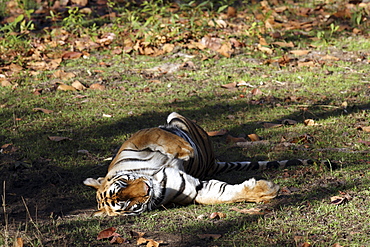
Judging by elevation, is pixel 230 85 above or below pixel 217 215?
below

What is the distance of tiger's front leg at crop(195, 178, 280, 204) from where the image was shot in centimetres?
386

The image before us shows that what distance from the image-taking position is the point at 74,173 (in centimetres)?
506

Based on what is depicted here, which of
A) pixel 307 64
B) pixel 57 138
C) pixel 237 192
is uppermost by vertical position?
pixel 237 192

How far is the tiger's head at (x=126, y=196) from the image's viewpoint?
3811 millimetres

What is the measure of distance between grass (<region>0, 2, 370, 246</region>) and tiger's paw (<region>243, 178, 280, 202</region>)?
81mm

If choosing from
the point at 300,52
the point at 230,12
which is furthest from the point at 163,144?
the point at 230,12

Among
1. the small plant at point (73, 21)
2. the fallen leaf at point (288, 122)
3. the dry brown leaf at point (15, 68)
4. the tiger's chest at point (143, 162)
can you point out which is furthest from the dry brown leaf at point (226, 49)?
the tiger's chest at point (143, 162)

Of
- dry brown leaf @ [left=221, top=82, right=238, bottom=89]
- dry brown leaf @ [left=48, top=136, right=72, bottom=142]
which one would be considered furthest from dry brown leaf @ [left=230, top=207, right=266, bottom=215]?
dry brown leaf @ [left=221, top=82, right=238, bottom=89]

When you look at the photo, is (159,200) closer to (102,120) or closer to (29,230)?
(29,230)

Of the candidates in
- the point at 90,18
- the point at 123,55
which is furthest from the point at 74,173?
the point at 90,18

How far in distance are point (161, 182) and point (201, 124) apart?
257 centimetres

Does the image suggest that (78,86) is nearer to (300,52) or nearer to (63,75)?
(63,75)

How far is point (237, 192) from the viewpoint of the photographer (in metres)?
3.96

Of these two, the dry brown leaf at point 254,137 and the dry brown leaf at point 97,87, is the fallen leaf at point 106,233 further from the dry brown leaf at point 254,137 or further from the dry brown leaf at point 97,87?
the dry brown leaf at point 97,87
